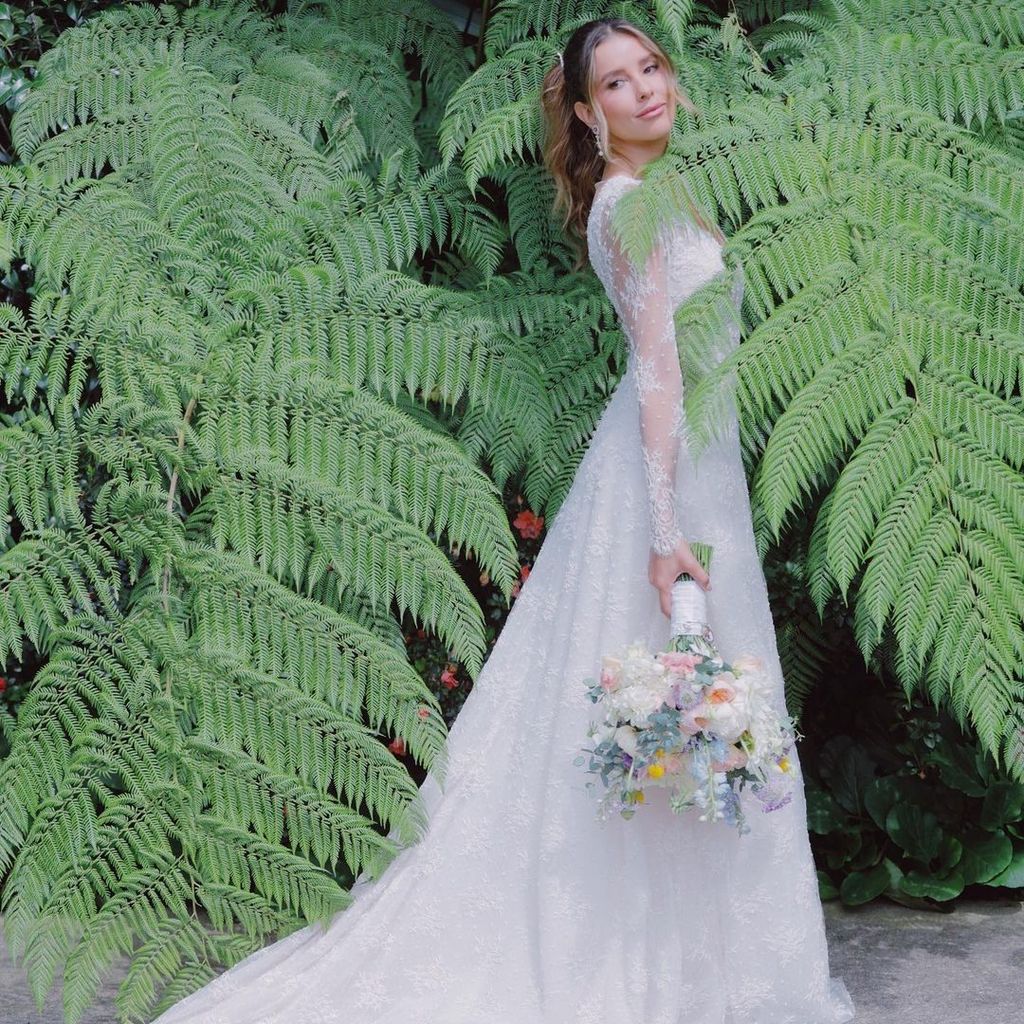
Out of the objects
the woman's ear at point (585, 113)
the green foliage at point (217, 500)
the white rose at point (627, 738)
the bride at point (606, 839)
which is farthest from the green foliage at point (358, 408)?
the white rose at point (627, 738)

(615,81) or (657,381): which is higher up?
(615,81)

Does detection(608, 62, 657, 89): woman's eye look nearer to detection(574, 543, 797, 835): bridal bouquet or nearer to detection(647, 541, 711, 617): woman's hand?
detection(647, 541, 711, 617): woman's hand

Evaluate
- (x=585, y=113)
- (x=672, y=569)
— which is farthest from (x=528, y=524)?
(x=585, y=113)

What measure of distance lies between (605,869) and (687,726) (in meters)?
0.39

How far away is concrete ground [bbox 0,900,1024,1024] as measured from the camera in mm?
2705

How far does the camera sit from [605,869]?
2564 mm

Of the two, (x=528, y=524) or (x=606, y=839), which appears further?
(x=528, y=524)

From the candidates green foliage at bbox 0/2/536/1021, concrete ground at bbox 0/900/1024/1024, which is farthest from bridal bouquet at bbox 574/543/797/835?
concrete ground at bbox 0/900/1024/1024

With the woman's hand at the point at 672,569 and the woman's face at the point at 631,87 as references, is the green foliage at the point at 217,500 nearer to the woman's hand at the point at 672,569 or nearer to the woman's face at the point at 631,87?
the woman's hand at the point at 672,569

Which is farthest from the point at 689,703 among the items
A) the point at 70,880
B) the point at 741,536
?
the point at 70,880

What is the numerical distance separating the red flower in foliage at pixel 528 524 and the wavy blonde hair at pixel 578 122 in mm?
794

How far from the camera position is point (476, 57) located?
372 centimetres

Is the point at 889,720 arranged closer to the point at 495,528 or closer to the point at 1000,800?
the point at 1000,800

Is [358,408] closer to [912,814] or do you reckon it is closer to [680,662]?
[680,662]
